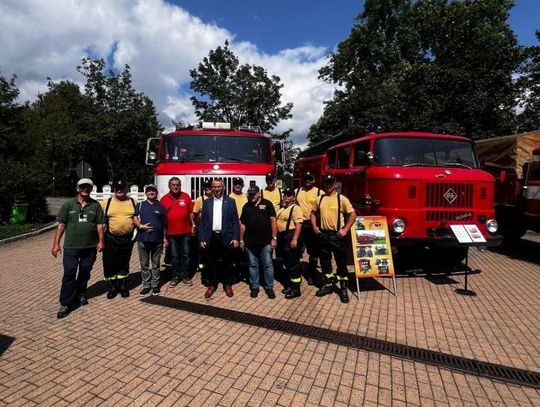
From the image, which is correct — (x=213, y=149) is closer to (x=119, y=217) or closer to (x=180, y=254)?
(x=180, y=254)

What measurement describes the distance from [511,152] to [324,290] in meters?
7.04

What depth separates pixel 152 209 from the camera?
554cm

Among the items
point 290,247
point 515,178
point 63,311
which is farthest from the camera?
point 515,178

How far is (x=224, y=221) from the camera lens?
5.57 meters

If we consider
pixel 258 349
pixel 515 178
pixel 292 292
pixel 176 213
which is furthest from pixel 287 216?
pixel 515 178

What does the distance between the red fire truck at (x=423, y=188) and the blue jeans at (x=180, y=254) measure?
3477 millimetres

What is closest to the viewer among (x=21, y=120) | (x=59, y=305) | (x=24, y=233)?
(x=59, y=305)

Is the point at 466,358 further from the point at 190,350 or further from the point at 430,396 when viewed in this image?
the point at 190,350

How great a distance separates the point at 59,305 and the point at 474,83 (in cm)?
1709

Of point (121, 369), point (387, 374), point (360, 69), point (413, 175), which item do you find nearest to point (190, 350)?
point (121, 369)

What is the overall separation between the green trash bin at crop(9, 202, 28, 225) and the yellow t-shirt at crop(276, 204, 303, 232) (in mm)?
11709

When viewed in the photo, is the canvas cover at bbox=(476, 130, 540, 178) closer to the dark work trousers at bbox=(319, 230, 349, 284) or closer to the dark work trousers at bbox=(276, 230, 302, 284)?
the dark work trousers at bbox=(319, 230, 349, 284)

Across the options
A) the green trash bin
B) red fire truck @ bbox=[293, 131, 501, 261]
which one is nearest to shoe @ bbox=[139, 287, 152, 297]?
red fire truck @ bbox=[293, 131, 501, 261]

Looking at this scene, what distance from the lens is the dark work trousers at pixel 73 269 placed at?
4.95 metres
